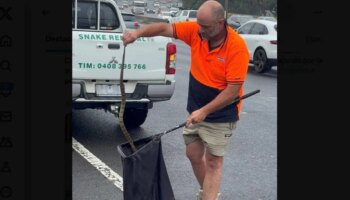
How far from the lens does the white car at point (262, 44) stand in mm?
16375

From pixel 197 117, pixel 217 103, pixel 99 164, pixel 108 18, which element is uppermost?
pixel 108 18

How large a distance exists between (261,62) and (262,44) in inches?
20.8

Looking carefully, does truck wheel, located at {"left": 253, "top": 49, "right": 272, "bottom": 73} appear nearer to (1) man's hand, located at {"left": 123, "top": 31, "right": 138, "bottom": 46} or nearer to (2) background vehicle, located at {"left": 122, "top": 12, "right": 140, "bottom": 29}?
(2) background vehicle, located at {"left": 122, "top": 12, "right": 140, "bottom": 29}

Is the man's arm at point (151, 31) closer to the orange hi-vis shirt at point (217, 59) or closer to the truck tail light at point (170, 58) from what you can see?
the orange hi-vis shirt at point (217, 59)

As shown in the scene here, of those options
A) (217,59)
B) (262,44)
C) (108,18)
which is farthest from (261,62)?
(217,59)

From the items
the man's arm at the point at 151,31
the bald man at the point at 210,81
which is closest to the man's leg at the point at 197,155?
the bald man at the point at 210,81

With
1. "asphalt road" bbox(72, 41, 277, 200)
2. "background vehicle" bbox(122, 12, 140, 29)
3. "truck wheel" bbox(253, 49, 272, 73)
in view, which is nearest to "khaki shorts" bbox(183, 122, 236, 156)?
"asphalt road" bbox(72, 41, 277, 200)

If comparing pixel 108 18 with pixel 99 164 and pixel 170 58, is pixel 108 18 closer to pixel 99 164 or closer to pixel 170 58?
pixel 170 58

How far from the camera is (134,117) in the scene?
8.07 meters

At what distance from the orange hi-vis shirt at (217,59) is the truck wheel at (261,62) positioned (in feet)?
39.3

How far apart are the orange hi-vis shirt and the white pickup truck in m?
2.19

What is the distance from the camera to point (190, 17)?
3703 cm
